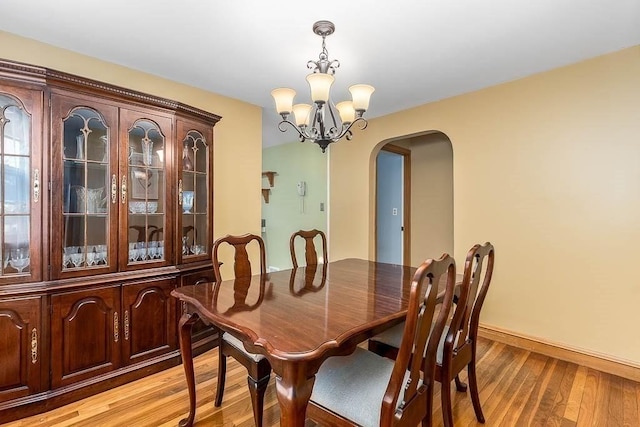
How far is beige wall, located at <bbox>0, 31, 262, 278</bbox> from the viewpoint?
8.04 ft

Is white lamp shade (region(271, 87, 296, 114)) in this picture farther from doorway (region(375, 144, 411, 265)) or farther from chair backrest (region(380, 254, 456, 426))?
doorway (region(375, 144, 411, 265))

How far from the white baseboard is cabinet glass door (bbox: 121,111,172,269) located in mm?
2844

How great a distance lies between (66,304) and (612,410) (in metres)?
3.26

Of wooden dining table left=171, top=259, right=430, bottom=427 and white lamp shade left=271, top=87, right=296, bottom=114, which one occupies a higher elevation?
white lamp shade left=271, top=87, right=296, bottom=114

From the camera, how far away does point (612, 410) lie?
71.7 inches

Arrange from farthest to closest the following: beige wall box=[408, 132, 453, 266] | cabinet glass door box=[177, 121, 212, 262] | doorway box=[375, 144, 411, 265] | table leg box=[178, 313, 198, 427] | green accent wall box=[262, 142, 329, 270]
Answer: green accent wall box=[262, 142, 329, 270] → doorway box=[375, 144, 411, 265] → beige wall box=[408, 132, 453, 266] → cabinet glass door box=[177, 121, 212, 262] → table leg box=[178, 313, 198, 427]

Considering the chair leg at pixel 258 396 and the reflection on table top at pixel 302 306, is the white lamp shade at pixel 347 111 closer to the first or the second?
the reflection on table top at pixel 302 306

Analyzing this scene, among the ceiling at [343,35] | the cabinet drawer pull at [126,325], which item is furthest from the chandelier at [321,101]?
the cabinet drawer pull at [126,325]

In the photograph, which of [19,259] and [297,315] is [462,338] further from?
[19,259]

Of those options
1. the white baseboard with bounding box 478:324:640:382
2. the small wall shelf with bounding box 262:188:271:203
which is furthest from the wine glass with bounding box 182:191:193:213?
the small wall shelf with bounding box 262:188:271:203

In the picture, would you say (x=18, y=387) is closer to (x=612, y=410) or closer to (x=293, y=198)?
(x=612, y=410)

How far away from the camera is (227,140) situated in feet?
10.3

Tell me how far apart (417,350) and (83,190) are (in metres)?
2.16

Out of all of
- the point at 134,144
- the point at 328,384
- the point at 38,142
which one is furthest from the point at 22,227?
the point at 328,384
